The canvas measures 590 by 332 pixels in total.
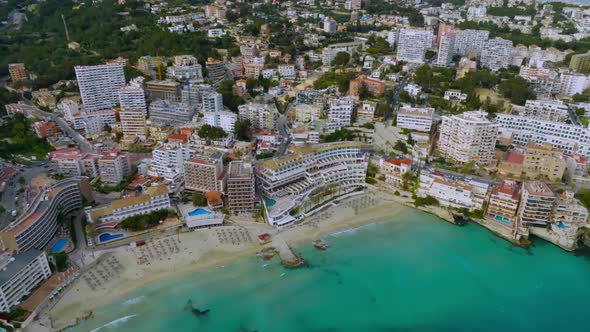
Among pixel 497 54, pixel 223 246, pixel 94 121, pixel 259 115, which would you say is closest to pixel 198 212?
pixel 223 246

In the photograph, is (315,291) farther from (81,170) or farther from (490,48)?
(490,48)

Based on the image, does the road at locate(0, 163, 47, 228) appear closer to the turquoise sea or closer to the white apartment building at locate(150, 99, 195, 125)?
the white apartment building at locate(150, 99, 195, 125)

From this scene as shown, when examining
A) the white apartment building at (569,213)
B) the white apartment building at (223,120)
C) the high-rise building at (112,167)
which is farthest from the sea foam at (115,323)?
the white apartment building at (569,213)

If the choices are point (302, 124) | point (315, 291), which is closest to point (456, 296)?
point (315, 291)

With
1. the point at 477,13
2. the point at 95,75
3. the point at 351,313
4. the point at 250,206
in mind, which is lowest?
the point at 351,313

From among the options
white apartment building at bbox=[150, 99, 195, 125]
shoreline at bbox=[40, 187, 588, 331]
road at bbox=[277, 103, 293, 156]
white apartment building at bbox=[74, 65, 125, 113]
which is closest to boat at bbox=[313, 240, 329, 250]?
shoreline at bbox=[40, 187, 588, 331]

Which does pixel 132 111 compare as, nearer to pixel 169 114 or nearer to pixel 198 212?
pixel 169 114
